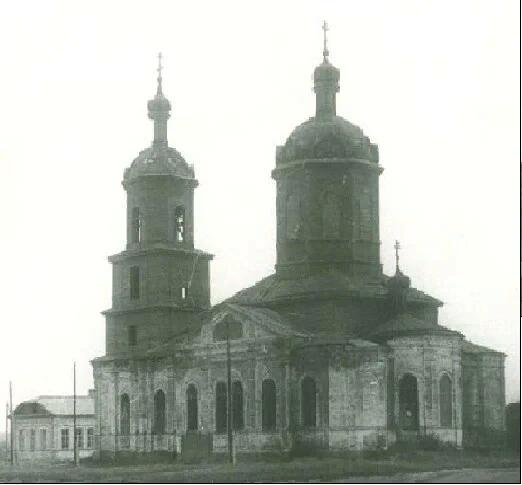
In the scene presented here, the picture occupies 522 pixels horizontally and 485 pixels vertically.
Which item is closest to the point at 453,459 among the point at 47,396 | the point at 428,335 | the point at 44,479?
the point at 428,335

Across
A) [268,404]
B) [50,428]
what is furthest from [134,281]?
[50,428]

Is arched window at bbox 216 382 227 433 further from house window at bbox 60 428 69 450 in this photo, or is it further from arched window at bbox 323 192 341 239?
house window at bbox 60 428 69 450

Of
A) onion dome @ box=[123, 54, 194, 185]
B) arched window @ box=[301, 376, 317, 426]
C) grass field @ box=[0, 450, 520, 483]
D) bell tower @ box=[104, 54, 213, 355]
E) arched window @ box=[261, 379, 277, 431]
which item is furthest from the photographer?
onion dome @ box=[123, 54, 194, 185]

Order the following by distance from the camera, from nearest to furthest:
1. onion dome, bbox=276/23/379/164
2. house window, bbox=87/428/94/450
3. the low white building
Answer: onion dome, bbox=276/23/379/164 < the low white building < house window, bbox=87/428/94/450

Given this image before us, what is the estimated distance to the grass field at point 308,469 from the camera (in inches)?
1336

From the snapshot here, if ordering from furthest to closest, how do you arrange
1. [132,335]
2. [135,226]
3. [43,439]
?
[43,439], [135,226], [132,335]

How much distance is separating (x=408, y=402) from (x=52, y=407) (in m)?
36.5

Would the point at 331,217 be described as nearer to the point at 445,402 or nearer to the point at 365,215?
the point at 365,215

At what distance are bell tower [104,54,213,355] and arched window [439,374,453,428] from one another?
455 inches

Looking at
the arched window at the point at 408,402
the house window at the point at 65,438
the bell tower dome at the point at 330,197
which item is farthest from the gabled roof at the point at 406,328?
the house window at the point at 65,438

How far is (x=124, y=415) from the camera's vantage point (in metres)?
50.6

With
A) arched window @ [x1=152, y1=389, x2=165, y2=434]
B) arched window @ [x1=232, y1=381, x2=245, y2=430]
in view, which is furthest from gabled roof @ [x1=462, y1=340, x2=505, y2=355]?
arched window @ [x1=152, y1=389, x2=165, y2=434]

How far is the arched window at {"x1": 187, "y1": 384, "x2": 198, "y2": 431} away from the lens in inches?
1871

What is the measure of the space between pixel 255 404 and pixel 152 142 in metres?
12.7
